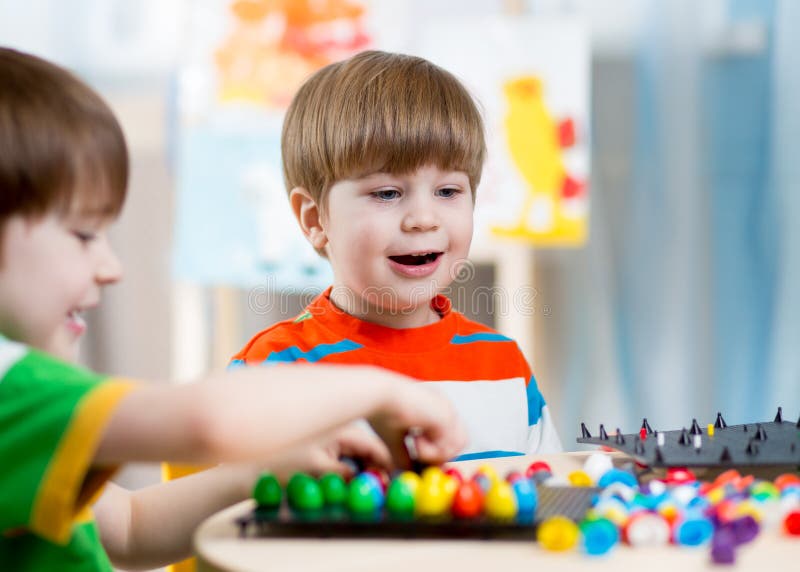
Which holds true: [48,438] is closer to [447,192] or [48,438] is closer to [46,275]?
[46,275]

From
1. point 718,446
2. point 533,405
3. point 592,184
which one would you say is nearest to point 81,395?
point 718,446

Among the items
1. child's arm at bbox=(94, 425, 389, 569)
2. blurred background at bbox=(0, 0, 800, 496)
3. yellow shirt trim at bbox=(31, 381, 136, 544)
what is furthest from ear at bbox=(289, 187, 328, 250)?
blurred background at bbox=(0, 0, 800, 496)

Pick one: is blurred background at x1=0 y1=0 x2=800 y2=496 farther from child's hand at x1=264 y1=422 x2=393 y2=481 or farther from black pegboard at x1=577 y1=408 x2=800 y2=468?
child's hand at x1=264 y1=422 x2=393 y2=481

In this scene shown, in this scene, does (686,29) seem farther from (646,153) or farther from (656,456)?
(656,456)

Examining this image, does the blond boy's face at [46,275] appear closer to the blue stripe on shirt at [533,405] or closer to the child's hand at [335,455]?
the child's hand at [335,455]

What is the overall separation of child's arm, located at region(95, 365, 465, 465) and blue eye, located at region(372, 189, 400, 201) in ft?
1.85

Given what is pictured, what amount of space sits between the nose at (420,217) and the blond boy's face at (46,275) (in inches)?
20.1

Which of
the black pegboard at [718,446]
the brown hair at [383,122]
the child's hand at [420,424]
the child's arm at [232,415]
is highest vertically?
the brown hair at [383,122]

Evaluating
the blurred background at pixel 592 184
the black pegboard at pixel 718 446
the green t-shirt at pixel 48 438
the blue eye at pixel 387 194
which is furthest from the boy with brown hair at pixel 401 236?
the blurred background at pixel 592 184

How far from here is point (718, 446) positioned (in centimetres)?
72

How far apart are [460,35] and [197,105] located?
24.5 inches

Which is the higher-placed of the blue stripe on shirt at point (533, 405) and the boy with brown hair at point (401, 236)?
the boy with brown hair at point (401, 236)

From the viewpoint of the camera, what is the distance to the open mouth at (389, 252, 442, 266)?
1120mm

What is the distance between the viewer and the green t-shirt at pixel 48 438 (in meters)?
0.50
